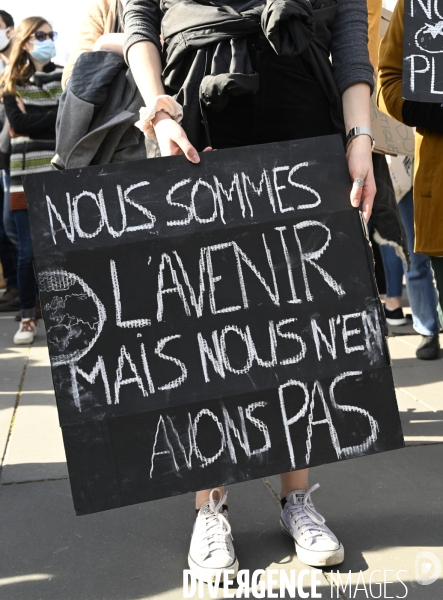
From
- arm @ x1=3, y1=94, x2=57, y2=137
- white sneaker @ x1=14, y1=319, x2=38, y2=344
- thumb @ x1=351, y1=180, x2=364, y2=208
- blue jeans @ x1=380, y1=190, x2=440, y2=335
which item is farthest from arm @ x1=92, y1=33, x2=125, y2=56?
white sneaker @ x1=14, y1=319, x2=38, y2=344

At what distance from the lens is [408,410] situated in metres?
3.62

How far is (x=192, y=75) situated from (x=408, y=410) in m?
2.09

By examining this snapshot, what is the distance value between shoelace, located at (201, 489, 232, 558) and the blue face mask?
3.81m

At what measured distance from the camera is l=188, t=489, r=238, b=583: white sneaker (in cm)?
216

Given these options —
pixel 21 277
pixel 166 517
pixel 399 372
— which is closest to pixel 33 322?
pixel 21 277

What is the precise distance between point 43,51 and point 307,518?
3.97 meters

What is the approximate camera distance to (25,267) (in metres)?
5.36

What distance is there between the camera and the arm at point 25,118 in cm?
516

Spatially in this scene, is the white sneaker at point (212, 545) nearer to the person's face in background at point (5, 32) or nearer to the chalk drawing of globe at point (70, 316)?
the chalk drawing of globe at point (70, 316)

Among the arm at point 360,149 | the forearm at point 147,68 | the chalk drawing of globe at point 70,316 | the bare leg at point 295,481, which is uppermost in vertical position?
the forearm at point 147,68

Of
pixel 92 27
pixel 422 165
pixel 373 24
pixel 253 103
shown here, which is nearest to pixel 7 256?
pixel 92 27

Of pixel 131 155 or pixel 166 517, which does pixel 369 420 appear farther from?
pixel 131 155

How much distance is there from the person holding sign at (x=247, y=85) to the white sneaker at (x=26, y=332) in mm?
3317

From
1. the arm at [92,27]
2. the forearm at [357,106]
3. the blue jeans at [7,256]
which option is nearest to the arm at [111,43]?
the arm at [92,27]
